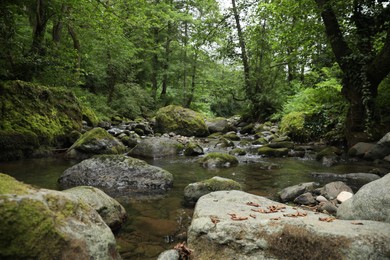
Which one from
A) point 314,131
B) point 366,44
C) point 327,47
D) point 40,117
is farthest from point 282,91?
point 40,117

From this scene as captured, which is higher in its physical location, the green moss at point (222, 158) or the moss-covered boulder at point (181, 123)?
the moss-covered boulder at point (181, 123)

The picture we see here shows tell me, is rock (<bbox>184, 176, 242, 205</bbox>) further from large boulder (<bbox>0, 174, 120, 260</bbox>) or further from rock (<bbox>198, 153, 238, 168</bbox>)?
Answer: rock (<bbox>198, 153, 238, 168</bbox>)

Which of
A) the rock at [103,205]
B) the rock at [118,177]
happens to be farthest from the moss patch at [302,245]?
the rock at [118,177]

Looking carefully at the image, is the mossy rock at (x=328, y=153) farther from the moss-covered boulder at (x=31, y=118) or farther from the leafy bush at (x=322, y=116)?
the moss-covered boulder at (x=31, y=118)

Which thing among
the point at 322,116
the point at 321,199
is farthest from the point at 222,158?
the point at 322,116

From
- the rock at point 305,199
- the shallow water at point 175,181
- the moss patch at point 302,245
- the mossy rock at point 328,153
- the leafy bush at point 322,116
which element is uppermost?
the leafy bush at point 322,116

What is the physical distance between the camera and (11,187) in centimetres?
222

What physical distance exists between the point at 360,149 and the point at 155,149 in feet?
21.0

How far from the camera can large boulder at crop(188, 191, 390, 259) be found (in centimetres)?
226

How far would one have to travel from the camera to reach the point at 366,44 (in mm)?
7941

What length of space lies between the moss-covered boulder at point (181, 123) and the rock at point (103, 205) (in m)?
11.8

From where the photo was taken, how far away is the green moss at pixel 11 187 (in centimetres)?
215

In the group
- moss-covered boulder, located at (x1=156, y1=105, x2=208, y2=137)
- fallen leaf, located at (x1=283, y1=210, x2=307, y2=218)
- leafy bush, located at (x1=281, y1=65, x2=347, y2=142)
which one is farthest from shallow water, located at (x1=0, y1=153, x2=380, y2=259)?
moss-covered boulder, located at (x1=156, y1=105, x2=208, y2=137)

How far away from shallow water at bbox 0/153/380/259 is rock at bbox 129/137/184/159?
1.77ft
